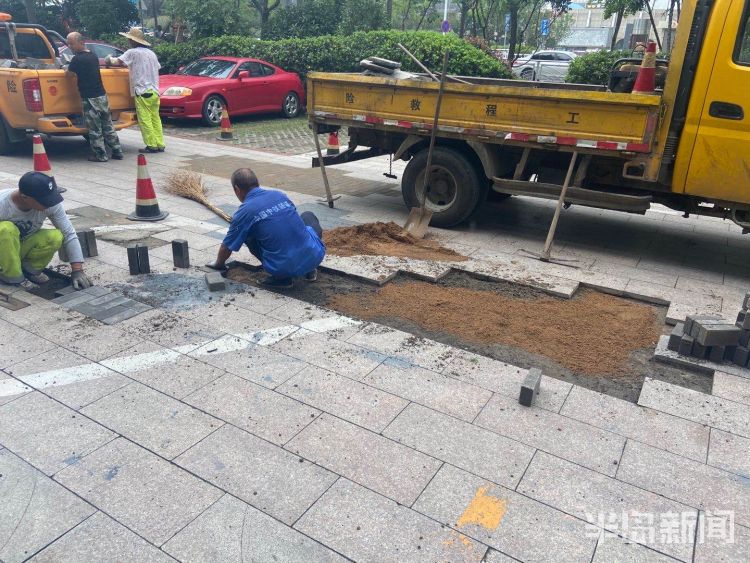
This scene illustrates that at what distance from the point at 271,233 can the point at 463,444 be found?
2.37 meters

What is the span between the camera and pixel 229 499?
107 inches

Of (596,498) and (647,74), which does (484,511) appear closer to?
(596,498)

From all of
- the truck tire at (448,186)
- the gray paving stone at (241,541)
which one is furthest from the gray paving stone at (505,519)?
the truck tire at (448,186)

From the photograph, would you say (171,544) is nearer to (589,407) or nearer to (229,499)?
(229,499)

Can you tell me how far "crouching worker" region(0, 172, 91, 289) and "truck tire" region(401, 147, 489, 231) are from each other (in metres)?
3.86

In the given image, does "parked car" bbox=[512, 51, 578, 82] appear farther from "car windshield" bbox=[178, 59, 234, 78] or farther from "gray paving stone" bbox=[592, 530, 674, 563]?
"gray paving stone" bbox=[592, 530, 674, 563]

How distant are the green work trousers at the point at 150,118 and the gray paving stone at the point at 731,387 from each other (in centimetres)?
965

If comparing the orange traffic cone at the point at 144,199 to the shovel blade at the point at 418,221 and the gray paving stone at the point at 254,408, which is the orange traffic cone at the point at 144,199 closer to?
the shovel blade at the point at 418,221

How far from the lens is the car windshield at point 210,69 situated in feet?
45.0

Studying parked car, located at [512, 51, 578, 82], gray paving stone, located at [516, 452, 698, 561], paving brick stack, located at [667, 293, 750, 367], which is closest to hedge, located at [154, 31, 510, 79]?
parked car, located at [512, 51, 578, 82]

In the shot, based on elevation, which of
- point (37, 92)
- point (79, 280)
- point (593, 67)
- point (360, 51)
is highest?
point (360, 51)

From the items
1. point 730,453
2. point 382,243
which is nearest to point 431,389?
point 730,453

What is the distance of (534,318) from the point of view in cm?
473

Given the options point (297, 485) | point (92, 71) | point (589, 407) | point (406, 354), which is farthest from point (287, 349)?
point (92, 71)
